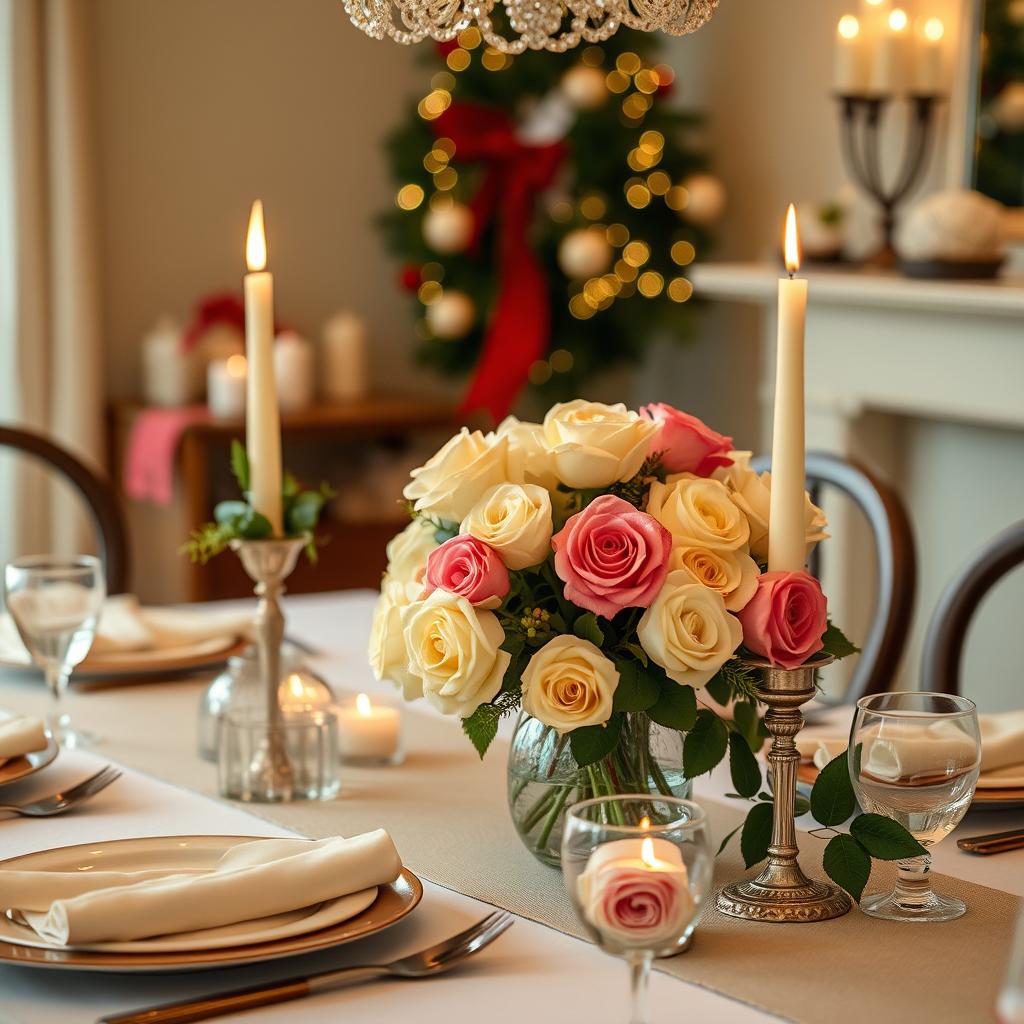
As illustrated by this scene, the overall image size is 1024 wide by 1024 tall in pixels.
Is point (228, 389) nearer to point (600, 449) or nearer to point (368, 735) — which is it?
point (368, 735)

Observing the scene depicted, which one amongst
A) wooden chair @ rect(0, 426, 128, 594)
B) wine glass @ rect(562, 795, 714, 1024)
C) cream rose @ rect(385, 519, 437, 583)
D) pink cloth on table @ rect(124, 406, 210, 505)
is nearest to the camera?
wine glass @ rect(562, 795, 714, 1024)

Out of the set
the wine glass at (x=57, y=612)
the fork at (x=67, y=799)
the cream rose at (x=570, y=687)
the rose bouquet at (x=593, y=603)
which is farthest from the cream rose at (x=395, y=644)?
the wine glass at (x=57, y=612)

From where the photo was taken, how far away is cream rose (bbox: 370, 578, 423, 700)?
109 cm

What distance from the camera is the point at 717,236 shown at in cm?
415

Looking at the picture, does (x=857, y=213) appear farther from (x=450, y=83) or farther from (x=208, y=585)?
(x=208, y=585)

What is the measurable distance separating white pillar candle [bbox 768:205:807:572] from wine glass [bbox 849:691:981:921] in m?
0.11

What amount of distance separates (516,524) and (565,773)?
0.18m

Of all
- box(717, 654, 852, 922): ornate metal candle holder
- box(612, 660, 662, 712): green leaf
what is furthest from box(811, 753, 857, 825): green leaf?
box(612, 660, 662, 712): green leaf

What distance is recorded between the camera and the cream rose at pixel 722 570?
39.8 inches

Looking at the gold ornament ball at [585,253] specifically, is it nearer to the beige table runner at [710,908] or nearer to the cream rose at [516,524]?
the beige table runner at [710,908]

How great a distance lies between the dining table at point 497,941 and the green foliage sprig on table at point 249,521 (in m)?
0.19

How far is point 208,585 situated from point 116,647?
187 cm

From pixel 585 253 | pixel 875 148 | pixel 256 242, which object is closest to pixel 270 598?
pixel 256 242

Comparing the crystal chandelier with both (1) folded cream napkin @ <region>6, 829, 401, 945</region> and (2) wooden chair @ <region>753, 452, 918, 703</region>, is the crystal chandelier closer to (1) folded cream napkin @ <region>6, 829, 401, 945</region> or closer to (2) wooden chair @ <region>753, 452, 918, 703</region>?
(1) folded cream napkin @ <region>6, 829, 401, 945</region>
